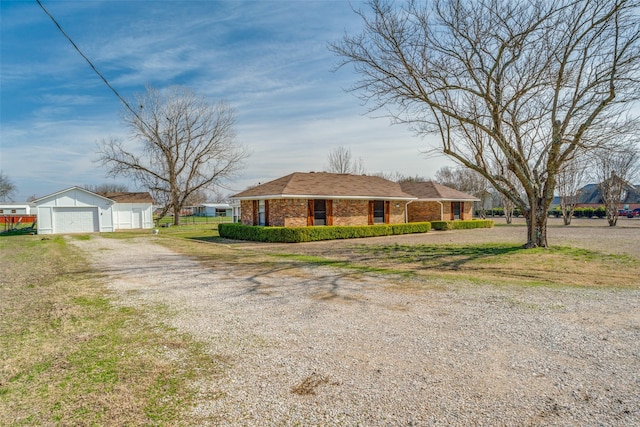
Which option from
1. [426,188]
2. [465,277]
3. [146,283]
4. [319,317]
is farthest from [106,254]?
[426,188]

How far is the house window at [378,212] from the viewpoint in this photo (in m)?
24.2

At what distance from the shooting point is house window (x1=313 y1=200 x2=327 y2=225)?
21.5 m

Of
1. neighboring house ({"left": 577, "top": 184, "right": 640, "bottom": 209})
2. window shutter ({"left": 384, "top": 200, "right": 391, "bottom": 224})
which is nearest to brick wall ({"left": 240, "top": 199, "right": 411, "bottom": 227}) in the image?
window shutter ({"left": 384, "top": 200, "right": 391, "bottom": 224})

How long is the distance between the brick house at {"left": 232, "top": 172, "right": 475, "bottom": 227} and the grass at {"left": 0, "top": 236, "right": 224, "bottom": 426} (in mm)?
13922

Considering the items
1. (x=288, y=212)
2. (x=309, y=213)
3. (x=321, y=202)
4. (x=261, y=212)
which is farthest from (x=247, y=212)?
(x=321, y=202)

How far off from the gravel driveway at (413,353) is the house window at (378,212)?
1628 centimetres

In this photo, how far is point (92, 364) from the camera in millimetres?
4012

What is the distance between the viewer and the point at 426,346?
4.43m

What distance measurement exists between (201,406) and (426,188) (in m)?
30.4

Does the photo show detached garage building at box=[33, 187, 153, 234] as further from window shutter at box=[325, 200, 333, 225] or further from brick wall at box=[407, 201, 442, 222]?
brick wall at box=[407, 201, 442, 222]

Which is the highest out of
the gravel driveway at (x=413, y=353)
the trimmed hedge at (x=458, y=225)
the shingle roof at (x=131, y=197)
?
the shingle roof at (x=131, y=197)

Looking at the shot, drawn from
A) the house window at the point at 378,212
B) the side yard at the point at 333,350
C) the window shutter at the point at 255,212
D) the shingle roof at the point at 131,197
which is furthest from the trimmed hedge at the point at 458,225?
the shingle roof at the point at 131,197

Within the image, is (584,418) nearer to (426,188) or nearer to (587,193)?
(426,188)

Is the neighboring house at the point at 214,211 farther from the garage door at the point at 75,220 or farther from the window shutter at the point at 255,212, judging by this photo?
the window shutter at the point at 255,212
